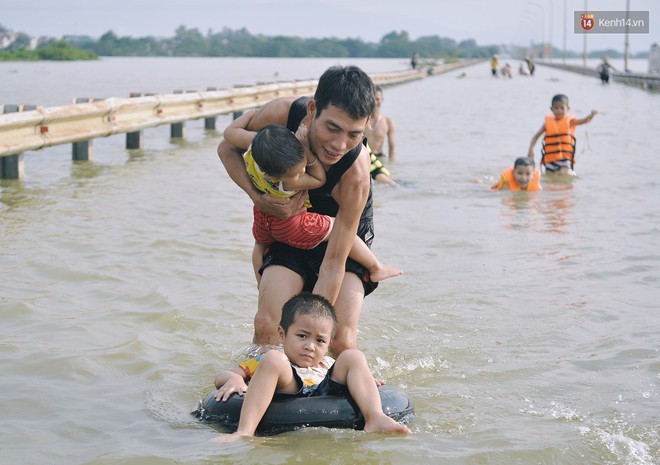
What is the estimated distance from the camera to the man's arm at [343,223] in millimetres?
5434

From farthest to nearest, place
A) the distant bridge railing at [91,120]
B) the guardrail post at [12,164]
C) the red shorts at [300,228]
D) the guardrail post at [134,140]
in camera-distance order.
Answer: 1. the guardrail post at [134,140]
2. the guardrail post at [12,164]
3. the distant bridge railing at [91,120]
4. the red shorts at [300,228]

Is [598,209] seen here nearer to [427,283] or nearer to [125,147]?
[427,283]

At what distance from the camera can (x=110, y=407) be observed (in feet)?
17.1

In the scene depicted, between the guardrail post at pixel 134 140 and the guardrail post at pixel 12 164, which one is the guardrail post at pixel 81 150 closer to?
the guardrail post at pixel 134 140

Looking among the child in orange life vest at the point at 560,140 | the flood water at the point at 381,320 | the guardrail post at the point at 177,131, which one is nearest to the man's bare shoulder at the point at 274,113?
the flood water at the point at 381,320

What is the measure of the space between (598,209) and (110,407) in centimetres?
872

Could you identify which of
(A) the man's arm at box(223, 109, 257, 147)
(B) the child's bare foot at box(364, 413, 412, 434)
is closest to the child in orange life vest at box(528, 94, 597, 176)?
(A) the man's arm at box(223, 109, 257, 147)

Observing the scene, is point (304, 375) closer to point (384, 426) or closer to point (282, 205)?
point (384, 426)

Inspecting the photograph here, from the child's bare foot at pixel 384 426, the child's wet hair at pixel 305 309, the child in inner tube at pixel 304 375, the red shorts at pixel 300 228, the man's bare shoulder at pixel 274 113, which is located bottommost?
the child's bare foot at pixel 384 426

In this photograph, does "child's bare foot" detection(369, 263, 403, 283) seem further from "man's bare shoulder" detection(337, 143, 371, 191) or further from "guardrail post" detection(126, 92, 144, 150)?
"guardrail post" detection(126, 92, 144, 150)

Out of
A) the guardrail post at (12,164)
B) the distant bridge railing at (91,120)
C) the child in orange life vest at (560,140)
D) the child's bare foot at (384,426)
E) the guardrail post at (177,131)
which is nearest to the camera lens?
the child's bare foot at (384,426)

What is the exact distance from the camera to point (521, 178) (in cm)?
1368

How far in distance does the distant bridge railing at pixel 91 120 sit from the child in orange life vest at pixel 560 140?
6523 millimetres

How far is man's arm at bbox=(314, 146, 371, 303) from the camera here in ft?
17.8
